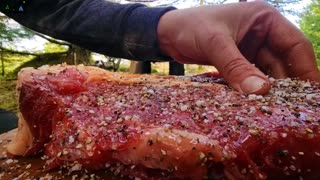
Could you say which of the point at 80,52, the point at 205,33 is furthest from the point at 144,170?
the point at 80,52

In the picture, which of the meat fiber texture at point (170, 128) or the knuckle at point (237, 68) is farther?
the knuckle at point (237, 68)

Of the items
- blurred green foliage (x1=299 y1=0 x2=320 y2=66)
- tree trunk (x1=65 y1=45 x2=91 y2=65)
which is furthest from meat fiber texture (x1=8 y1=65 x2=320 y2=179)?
blurred green foliage (x1=299 y1=0 x2=320 y2=66)

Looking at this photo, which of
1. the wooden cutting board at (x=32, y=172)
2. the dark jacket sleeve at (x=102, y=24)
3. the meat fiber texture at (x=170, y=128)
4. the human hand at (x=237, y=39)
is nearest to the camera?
the meat fiber texture at (x=170, y=128)

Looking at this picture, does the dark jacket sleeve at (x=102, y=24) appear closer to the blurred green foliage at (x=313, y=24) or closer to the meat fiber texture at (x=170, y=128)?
the meat fiber texture at (x=170, y=128)

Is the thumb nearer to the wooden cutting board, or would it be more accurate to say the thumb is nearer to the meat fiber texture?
the meat fiber texture

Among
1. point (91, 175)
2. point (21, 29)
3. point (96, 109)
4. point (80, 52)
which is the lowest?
point (80, 52)

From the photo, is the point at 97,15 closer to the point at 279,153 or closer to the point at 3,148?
the point at 3,148

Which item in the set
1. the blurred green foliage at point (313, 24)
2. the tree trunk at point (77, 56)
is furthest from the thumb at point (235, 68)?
the blurred green foliage at point (313, 24)

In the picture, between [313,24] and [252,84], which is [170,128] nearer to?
[252,84]
